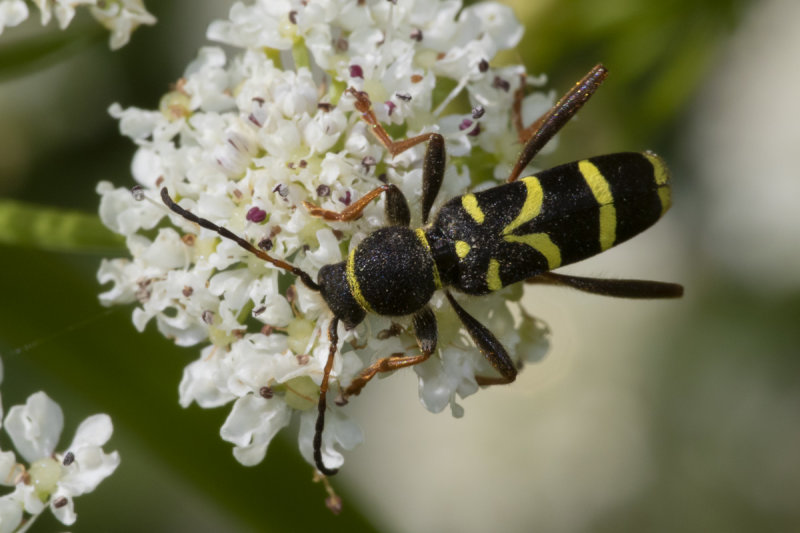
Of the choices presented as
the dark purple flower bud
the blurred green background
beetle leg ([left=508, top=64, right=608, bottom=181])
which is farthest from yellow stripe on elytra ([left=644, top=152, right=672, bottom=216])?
the dark purple flower bud

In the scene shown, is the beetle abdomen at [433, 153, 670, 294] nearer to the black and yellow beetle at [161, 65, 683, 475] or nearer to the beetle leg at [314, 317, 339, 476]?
the black and yellow beetle at [161, 65, 683, 475]

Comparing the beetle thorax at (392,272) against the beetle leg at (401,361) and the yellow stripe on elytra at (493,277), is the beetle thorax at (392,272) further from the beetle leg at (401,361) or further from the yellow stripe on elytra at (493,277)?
the yellow stripe on elytra at (493,277)

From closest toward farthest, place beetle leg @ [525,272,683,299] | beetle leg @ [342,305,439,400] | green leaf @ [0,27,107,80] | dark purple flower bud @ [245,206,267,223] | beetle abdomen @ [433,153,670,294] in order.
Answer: dark purple flower bud @ [245,206,267,223] < beetle leg @ [342,305,439,400] < beetle abdomen @ [433,153,670,294] < green leaf @ [0,27,107,80] < beetle leg @ [525,272,683,299]

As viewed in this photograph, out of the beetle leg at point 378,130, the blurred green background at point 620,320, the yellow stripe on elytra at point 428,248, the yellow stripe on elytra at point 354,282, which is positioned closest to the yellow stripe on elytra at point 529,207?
the yellow stripe on elytra at point 428,248

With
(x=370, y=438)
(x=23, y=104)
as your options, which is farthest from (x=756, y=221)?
(x=23, y=104)

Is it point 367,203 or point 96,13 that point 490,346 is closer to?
point 367,203

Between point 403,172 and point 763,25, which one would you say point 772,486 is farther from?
point 403,172
